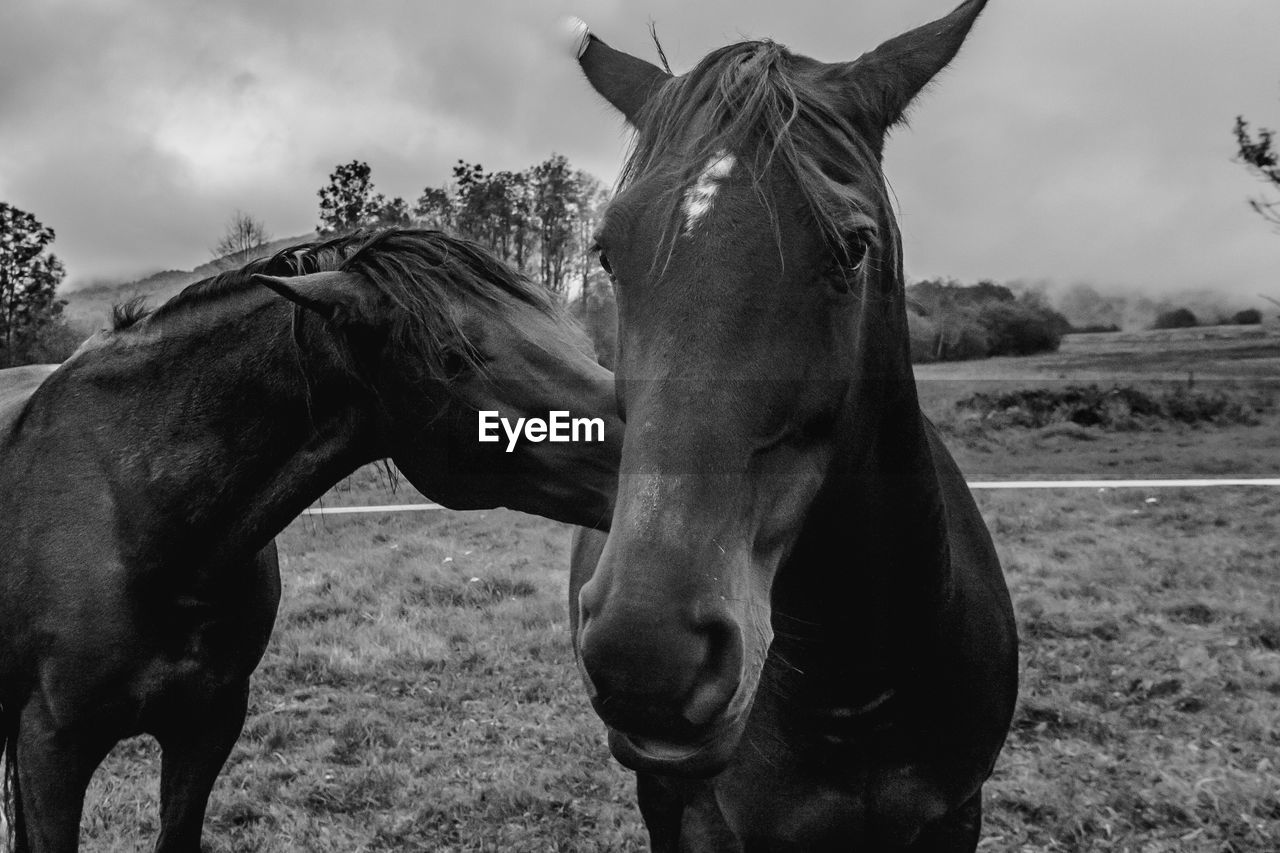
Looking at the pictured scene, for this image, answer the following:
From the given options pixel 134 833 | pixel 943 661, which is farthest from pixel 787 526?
pixel 134 833

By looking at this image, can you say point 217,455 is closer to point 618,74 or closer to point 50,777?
point 50,777

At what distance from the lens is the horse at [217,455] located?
2.58 m

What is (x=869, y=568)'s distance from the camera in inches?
72.9

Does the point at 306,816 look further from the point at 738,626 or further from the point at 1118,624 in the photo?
the point at 1118,624

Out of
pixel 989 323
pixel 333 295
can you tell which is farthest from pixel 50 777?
pixel 989 323

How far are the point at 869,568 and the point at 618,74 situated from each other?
129 cm

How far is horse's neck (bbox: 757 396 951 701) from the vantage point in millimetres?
1755

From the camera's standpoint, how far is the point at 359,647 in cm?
645


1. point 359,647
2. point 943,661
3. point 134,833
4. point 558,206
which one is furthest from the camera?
point 558,206

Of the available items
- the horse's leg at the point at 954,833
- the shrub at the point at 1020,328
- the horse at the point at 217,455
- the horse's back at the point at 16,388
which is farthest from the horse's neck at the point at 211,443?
the shrub at the point at 1020,328

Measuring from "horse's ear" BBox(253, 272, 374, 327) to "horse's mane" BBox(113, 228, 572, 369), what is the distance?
75 millimetres

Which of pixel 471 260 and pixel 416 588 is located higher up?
pixel 471 260

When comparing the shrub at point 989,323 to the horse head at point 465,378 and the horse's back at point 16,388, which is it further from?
the horse's back at point 16,388

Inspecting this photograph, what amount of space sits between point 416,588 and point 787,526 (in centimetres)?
677
